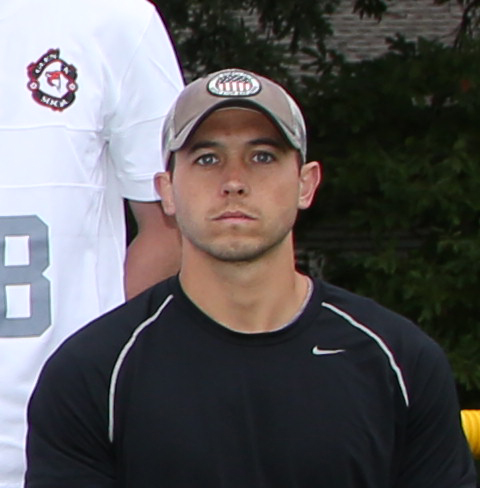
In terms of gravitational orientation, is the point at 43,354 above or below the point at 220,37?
below

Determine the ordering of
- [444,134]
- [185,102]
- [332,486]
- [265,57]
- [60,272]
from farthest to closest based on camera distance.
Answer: [444,134]
[265,57]
[60,272]
[185,102]
[332,486]

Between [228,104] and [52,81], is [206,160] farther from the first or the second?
[52,81]

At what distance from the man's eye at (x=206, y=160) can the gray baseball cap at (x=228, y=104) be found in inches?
1.7

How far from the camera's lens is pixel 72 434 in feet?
7.34

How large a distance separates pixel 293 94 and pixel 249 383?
492cm

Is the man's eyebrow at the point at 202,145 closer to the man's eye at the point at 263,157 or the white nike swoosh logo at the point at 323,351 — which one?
the man's eye at the point at 263,157

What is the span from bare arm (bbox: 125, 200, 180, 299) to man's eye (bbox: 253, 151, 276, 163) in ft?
1.43

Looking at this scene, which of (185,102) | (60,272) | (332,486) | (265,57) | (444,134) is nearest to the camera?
(332,486)

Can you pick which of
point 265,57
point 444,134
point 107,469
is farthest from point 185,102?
point 444,134

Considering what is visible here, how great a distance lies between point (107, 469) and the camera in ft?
7.44

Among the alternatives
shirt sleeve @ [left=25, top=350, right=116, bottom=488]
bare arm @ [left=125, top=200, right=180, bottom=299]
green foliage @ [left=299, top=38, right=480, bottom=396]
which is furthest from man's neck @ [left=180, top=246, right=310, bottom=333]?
green foliage @ [left=299, top=38, right=480, bottom=396]

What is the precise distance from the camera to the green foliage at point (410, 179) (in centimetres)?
685

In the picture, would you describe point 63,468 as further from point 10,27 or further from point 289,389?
point 10,27

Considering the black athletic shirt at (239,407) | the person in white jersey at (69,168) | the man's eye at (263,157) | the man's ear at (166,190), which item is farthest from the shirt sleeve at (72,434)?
the man's eye at (263,157)
